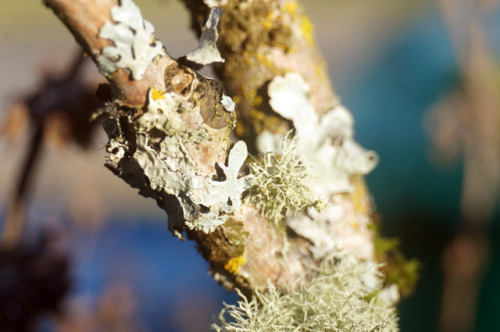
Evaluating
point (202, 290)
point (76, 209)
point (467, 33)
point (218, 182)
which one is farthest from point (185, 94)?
point (202, 290)

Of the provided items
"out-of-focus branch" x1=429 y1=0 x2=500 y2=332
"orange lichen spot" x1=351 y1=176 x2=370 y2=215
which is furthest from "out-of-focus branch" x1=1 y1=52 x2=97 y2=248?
"out-of-focus branch" x1=429 y1=0 x2=500 y2=332

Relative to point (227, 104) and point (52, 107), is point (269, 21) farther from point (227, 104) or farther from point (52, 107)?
point (52, 107)

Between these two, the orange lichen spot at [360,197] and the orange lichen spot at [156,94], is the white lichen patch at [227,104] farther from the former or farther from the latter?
the orange lichen spot at [360,197]

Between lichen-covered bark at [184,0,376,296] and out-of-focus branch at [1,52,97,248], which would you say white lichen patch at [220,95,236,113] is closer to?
lichen-covered bark at [184,0,376,296]

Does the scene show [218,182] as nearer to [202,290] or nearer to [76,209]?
[76,209]

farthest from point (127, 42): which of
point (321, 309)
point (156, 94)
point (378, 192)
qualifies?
point (378, 192)

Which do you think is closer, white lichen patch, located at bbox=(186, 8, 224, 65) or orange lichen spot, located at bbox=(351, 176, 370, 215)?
white lichen patch, located at bbox=(186, 8, 224, 65)
